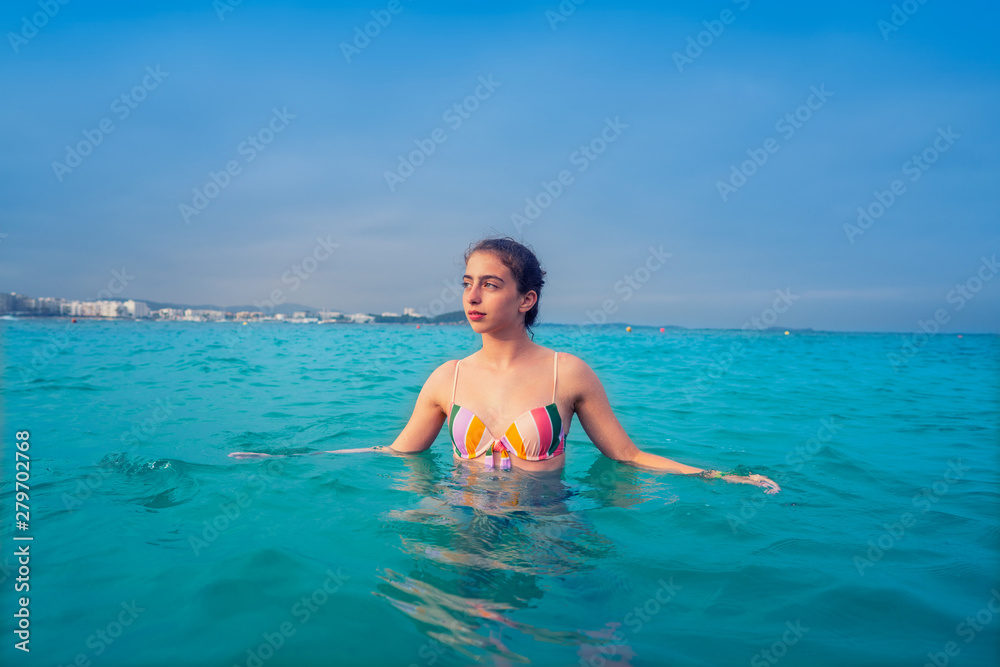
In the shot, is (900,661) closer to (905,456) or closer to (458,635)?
(458,635)

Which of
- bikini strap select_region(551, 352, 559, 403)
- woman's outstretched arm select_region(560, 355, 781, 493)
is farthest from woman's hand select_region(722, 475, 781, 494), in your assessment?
bikini strap select_region(551, 352, 559, 403)

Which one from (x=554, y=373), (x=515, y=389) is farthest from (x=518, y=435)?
(x=554, y=373)

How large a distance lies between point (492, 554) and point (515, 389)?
1105mm

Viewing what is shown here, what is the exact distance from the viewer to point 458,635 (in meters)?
2.18

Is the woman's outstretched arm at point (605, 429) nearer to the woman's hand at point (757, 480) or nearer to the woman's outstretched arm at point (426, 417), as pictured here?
the woman's hand at point (757, 480)

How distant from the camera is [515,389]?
11.6ft

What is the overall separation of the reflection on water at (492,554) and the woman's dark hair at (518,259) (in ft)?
4.06

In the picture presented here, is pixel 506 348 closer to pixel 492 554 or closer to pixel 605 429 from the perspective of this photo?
pixel 605 429

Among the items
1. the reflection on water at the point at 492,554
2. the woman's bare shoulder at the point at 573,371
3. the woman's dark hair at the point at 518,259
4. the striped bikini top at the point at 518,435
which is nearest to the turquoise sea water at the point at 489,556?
the reflection on water at the point at 492,554

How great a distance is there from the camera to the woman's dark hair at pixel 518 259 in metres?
3.41

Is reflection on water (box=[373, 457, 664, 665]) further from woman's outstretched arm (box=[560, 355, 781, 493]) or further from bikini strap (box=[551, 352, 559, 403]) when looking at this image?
bikini strap (box=[551, 352, 559, 403])

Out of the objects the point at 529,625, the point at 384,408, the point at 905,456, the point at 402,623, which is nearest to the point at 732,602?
the point at 529,625

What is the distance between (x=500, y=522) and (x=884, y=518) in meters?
2.78

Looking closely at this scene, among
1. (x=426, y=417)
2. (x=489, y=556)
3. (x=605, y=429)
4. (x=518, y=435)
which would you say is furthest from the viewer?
(x=426, y=417)
